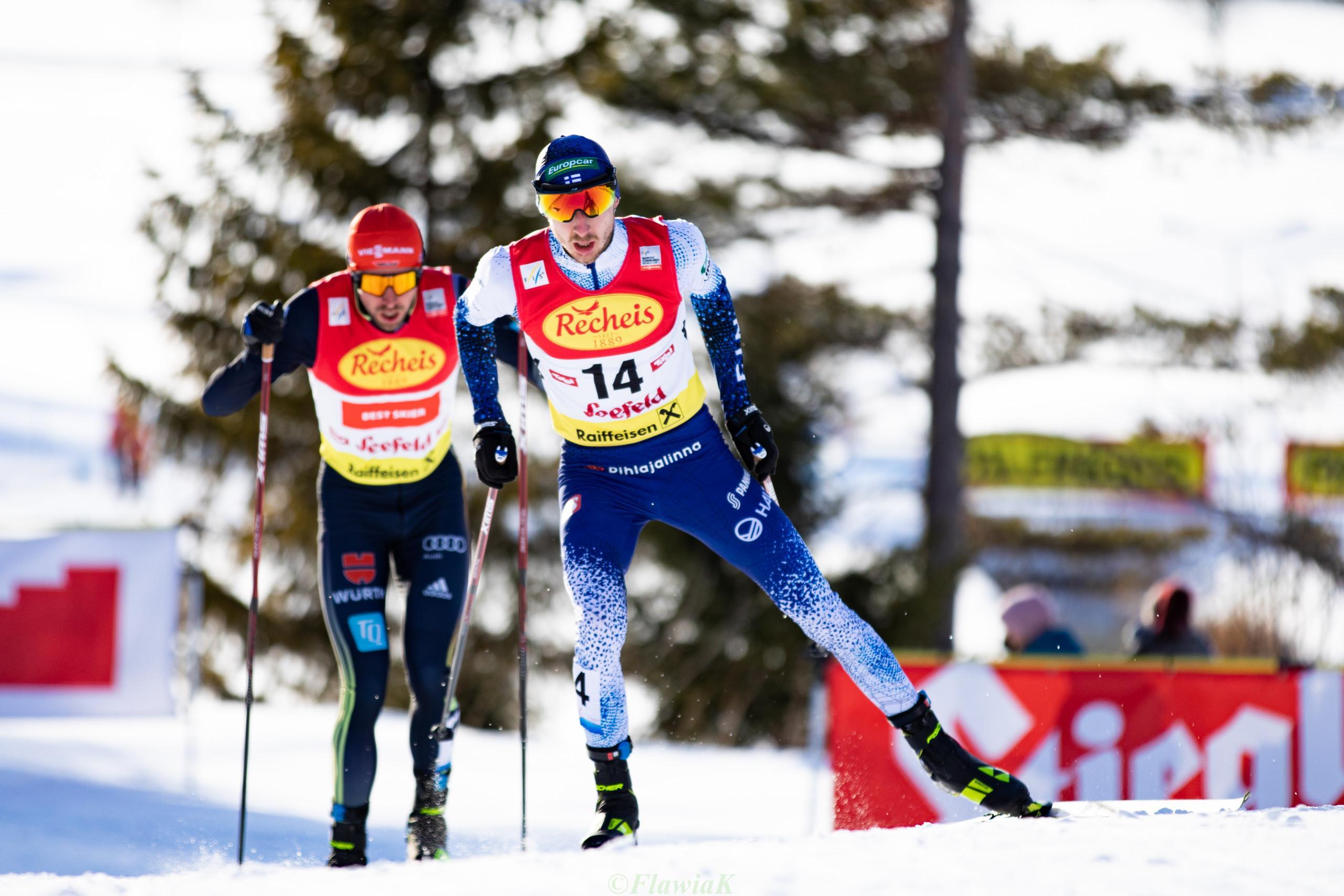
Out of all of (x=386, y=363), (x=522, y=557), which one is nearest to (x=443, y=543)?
(x=522, y=557)

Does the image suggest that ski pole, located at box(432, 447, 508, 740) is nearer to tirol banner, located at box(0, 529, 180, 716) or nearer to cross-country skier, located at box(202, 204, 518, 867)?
cross-country skier, located at box(202, 204, 518, 867)

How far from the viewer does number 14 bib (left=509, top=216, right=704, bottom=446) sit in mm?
3840

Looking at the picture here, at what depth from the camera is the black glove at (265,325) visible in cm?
461

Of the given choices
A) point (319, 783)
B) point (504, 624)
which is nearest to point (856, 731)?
point (319, 783)

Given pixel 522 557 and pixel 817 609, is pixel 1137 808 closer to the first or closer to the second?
pixel 817 609

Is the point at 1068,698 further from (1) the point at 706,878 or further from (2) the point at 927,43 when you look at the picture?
(2) the point at 927,43

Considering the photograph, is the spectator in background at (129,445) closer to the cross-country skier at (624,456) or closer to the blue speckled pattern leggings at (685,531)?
the cross-country skier at (624,456)

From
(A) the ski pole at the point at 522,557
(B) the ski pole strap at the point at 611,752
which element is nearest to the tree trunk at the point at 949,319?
(A) the ski pole at the point at 522,557

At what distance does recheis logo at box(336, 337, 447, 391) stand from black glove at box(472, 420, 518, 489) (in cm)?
60

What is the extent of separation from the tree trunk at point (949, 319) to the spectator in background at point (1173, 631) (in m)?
5.36

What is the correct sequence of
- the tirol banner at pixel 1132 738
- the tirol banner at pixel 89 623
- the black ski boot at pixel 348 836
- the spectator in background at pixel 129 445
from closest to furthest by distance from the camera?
the black ski boot at pixel 348 836, the tirol banner at pixel 1132 738, the tirol banner at pixel 89 623, the spectator in background at pixel 129 445

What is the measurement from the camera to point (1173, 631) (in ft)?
24.2

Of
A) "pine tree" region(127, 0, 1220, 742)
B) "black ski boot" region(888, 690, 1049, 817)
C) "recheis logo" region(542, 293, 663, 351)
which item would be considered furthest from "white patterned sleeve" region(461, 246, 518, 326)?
"pine tree" region(127, 0, 1220, 742)

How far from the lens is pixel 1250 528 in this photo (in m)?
13.9
